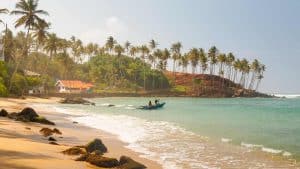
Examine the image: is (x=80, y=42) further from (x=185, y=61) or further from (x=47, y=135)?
(x=47, y=135)

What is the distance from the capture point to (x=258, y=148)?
70.1 ft

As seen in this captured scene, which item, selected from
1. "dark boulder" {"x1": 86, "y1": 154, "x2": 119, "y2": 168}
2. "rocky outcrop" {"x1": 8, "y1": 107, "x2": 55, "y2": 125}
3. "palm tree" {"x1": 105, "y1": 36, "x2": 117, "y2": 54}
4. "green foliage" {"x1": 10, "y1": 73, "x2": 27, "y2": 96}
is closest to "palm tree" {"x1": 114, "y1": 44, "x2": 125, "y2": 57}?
"palm tree" {"x1": 105, "y1": 36, "x2": 117, "y2": 54}

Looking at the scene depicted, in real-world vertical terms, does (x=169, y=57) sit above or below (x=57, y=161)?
above

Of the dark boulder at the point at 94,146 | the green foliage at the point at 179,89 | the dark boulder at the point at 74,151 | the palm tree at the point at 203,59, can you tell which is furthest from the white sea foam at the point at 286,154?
the palm tree at the point at 203,59

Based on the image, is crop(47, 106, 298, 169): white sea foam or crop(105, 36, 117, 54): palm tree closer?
crop(47, 106, 298, 169): white sea foam

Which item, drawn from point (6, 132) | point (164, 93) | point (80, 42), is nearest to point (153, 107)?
point (6, 132)

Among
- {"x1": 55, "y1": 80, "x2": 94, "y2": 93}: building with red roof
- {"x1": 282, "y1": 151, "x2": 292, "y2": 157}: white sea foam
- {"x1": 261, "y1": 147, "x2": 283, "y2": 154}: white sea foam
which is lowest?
{"x1": 282, "y1": 151, "x2": 292, "y2": 157}: white sea foam

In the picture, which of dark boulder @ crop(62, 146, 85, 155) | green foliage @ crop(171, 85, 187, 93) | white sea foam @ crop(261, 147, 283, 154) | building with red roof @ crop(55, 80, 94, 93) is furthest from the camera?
green foliage @ crop(171, 85, 187, 93)

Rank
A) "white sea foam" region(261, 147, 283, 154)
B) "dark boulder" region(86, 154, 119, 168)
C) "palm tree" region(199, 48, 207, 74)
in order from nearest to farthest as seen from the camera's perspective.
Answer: "dark boulder" region(86, 154, 119, 168) < "white sea foam" region(261, 147, 283, 154) < "palm tree" region(199, 48, 207, 74)

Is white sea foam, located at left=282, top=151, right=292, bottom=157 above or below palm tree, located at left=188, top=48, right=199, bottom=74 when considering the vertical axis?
below

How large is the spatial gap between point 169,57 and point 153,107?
99217 millimetres

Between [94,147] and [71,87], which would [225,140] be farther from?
[71,87]

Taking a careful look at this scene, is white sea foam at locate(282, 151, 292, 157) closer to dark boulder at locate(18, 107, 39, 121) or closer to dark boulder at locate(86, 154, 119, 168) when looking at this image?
dark boulder at locate(86, 154, 119, 168)

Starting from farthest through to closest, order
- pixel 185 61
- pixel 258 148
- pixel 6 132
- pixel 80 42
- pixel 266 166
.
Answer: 1. pixel 185 61
2. pixel 80 42
3. pixel 258 148
4. pixel 6 132
5. pixel 266 166
